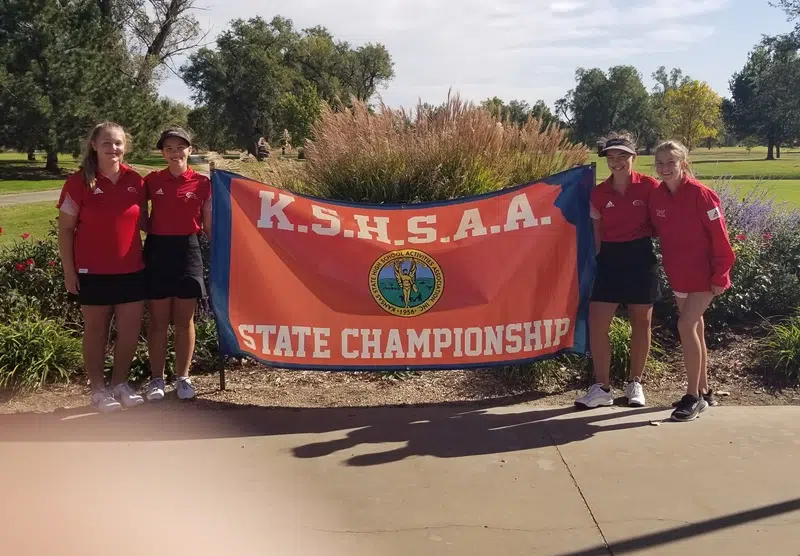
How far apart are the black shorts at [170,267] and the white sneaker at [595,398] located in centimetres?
269

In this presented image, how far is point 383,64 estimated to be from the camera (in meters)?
60.9

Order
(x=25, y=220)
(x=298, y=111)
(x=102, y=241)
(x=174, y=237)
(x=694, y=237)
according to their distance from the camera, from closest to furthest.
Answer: (x=694, y=237) < (x=102, y=241) < (x=174, y=237) < (x=25, y=220) < (x=298, y=111)

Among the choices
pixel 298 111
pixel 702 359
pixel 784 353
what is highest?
pixel 298 111

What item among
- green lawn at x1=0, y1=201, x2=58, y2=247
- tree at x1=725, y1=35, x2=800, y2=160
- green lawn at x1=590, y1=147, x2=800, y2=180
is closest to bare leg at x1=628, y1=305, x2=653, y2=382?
green lawn at x1=590, y1=147, x2=800, y2=180

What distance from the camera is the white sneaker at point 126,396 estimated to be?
488 cm

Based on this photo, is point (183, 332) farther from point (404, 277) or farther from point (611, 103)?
point (611, 103)

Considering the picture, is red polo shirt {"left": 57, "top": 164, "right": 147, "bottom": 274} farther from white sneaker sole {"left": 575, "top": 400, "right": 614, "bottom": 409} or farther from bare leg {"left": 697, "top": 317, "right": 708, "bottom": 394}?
bare leg {"left": 697, "top": 317, "right": 708, "bottom": 394}

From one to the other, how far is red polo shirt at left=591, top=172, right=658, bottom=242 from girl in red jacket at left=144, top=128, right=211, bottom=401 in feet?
8.88

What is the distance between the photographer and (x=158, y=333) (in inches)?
196

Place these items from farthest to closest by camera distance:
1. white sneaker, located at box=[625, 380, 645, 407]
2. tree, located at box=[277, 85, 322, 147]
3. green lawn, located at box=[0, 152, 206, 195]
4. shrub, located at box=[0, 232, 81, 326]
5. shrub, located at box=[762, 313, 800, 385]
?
tree, located at box=[277, 85, 322, 147] < green lawn, located at box=[0, 152, 206, 195] < shrub, located at box=[0, 232, 81, 326] < shrub, located at box=[762, 313, 800, 385] < white sneaker, located at box=[625, 380, 645, 407]

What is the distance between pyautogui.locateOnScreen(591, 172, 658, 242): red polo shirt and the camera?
4695 mm

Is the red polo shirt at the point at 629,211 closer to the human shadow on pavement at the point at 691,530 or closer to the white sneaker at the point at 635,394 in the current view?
the white sneaker at the point at 635,394

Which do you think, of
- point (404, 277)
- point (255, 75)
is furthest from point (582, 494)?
point (255, 75)

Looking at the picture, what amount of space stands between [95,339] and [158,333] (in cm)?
40
